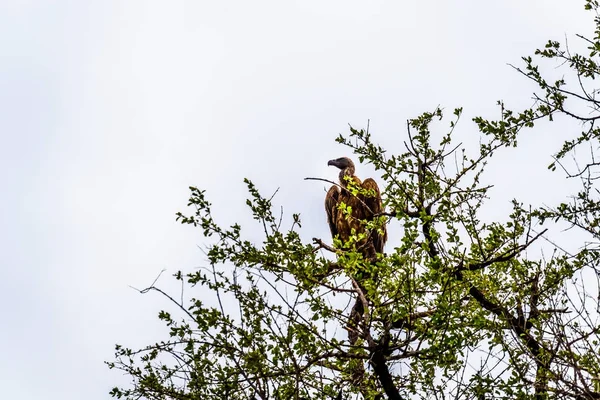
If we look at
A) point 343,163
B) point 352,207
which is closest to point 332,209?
point 352,207

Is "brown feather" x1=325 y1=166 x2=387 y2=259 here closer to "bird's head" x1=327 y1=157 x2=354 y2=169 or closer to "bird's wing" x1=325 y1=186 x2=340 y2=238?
"bird's wing" x1=325 y1=186 x2=340 y2=238

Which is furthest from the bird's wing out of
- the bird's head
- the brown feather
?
the bird's head

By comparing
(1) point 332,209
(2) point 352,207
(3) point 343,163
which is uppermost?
(3) point 343,163

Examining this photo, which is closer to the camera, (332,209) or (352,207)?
(352,207)

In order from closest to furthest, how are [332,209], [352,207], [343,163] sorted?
1. [352,207]
2. [332,209]
3. [343,163]

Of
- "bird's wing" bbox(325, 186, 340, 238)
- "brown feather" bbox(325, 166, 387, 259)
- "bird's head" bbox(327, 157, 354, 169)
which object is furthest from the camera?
"bird's head" bbox(327, 157, 354, 169)

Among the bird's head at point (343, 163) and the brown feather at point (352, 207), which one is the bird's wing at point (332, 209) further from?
the bird's head at point (343, 163)

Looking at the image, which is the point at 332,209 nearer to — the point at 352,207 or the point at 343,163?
the point at 352,207

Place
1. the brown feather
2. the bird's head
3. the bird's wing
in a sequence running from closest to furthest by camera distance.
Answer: the brown feather → the bird's wing → the bird's head

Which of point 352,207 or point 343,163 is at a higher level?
point 343,163

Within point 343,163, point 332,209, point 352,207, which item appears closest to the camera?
point 352,207

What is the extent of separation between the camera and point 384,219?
599 centimetres

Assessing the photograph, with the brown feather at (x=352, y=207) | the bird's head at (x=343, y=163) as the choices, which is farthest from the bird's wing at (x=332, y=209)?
the bird's head at (x=343, y=163)

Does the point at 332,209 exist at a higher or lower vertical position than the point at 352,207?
higher
